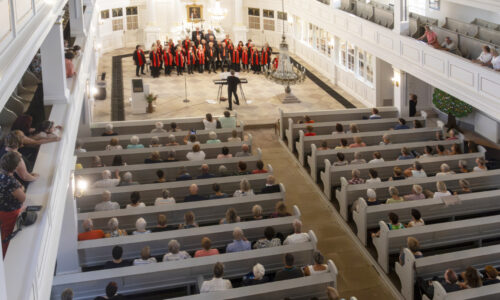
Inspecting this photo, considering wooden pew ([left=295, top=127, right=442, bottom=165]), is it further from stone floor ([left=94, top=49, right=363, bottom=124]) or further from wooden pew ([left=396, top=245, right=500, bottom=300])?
wooden pew ([left=396, top=245, right=500, bottom=300])

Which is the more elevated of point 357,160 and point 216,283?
point 357,160

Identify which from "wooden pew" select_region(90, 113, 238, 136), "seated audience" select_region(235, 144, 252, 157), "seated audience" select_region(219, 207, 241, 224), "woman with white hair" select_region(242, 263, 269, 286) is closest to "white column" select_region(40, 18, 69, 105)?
"seated audience" select_region(219, 207, 241, 224)

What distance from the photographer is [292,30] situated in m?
30.3

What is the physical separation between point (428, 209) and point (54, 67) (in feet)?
24.4

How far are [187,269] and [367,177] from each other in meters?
6.00

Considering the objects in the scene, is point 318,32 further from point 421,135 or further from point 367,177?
point 367,177

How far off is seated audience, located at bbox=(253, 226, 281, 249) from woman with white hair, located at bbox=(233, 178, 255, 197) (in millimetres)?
2059

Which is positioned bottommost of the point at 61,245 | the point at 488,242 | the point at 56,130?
the point at 488,242

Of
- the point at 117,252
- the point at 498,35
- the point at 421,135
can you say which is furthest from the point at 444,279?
the point at 498,35

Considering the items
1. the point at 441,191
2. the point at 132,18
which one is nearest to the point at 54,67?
the point at 441,191

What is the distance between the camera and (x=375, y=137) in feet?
53.9

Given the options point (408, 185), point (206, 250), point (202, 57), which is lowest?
point (206, 250)

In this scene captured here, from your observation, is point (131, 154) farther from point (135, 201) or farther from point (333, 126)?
point (333, 126)

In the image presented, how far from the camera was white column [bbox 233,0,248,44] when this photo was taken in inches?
1237
